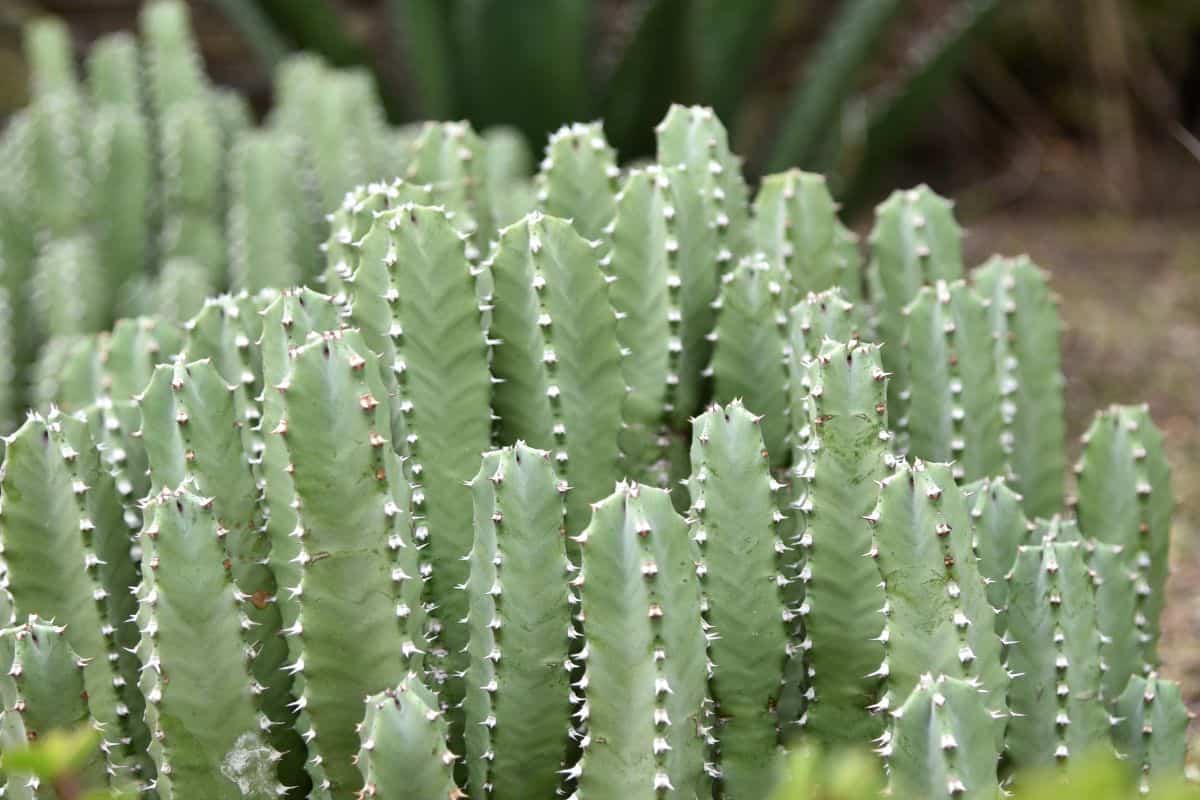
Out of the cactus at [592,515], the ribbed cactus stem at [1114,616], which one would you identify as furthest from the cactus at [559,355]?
the ribbed cactus stem at [1114,616]

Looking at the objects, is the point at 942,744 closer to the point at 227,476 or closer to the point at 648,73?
the point at 227,476

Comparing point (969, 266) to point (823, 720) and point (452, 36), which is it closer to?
point (452, 36)

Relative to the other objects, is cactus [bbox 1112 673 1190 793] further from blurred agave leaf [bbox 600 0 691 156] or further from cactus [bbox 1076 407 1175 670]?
blurred agave leaf [bbox 600 0 691 156]

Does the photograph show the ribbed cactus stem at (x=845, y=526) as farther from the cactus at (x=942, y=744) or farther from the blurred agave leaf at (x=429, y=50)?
the blurred agave leaf at (x=429, y=50)

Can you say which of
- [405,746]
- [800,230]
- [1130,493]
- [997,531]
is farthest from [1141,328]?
[405,746]

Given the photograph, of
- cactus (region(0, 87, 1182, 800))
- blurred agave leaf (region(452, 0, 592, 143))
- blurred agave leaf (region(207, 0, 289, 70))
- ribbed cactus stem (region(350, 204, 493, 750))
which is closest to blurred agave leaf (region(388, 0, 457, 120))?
blurred agave leaf (region(452, 0, 592, 143))

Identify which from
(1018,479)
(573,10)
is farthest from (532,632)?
(573,10)
